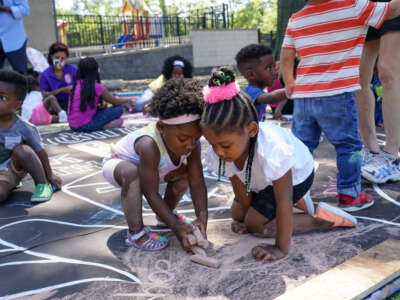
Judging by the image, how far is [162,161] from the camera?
7.29ft

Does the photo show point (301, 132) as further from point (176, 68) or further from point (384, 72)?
point (176, 68)

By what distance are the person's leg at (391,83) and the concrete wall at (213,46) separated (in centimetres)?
1268

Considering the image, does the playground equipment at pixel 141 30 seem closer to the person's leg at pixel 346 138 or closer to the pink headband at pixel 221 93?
the person's leg at pixel 346 138

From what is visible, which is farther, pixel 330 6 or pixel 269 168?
pixel 330 6

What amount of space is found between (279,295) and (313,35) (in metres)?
1.63

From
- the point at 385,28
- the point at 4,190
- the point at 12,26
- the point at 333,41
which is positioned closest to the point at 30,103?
the point at 12,26

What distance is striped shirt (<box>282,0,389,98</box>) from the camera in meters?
2.45

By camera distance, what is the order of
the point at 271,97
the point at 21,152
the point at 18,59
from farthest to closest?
the point at 18,59 → the point at 21,152 → the point at 271,97

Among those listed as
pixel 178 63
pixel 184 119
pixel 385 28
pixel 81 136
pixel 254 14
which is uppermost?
pixel 254 14

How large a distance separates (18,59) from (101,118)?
57.5 inches

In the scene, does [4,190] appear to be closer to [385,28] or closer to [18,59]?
[385,28]

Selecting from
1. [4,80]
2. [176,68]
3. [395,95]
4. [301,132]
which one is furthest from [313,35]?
[176,68]

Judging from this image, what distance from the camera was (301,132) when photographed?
273 centimetres

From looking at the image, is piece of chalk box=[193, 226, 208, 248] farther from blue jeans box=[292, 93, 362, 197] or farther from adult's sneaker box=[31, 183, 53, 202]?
adult's sneaker box=[31, 183, 53, 202]
